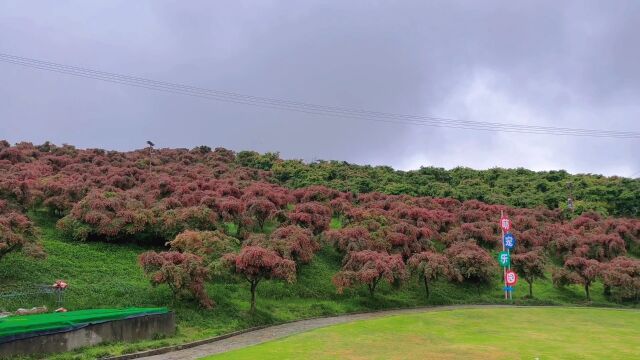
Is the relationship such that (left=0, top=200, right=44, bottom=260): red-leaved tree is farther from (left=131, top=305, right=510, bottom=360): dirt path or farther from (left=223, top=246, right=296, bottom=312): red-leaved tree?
(left=131, top=305, right=510, bottom=360): dirt path

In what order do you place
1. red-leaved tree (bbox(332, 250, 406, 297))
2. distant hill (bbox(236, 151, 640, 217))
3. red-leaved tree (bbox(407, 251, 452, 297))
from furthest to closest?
distant hill (bbox(236, 151, 640, 217)), red-leaved tree (bbox(407, 251, 452, 297)), red-leaved tree (bbox(332, 250, 406, 297))

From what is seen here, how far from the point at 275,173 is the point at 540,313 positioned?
3987 centimetres

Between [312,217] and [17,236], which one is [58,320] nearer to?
[17,236]

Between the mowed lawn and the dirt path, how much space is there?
4.35 feet

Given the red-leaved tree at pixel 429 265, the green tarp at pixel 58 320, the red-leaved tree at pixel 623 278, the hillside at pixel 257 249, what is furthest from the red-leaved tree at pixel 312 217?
the red-leaved tree at pixel 623 278

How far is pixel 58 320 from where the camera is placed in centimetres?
1752

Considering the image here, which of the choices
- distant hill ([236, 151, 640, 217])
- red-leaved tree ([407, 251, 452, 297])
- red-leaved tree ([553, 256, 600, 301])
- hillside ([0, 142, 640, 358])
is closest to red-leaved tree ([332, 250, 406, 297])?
hillside ([0, 142, 640, 358])

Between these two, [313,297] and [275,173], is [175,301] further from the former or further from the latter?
[275,173]

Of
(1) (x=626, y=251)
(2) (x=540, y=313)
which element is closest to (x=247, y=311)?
(2) (x=540, y=313)

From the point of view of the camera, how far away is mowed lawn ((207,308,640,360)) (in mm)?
16438

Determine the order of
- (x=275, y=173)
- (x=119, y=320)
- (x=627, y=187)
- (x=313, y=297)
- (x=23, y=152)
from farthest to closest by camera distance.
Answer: (x=275, y=173) < (x=627, y=187) < (x=23, y=152) < (x=313, y=297) < (x=119, y=320)

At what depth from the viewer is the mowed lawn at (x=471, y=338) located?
1644 centimetres

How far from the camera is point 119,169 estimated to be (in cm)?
4291

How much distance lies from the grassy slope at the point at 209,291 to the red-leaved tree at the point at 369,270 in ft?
5.19
